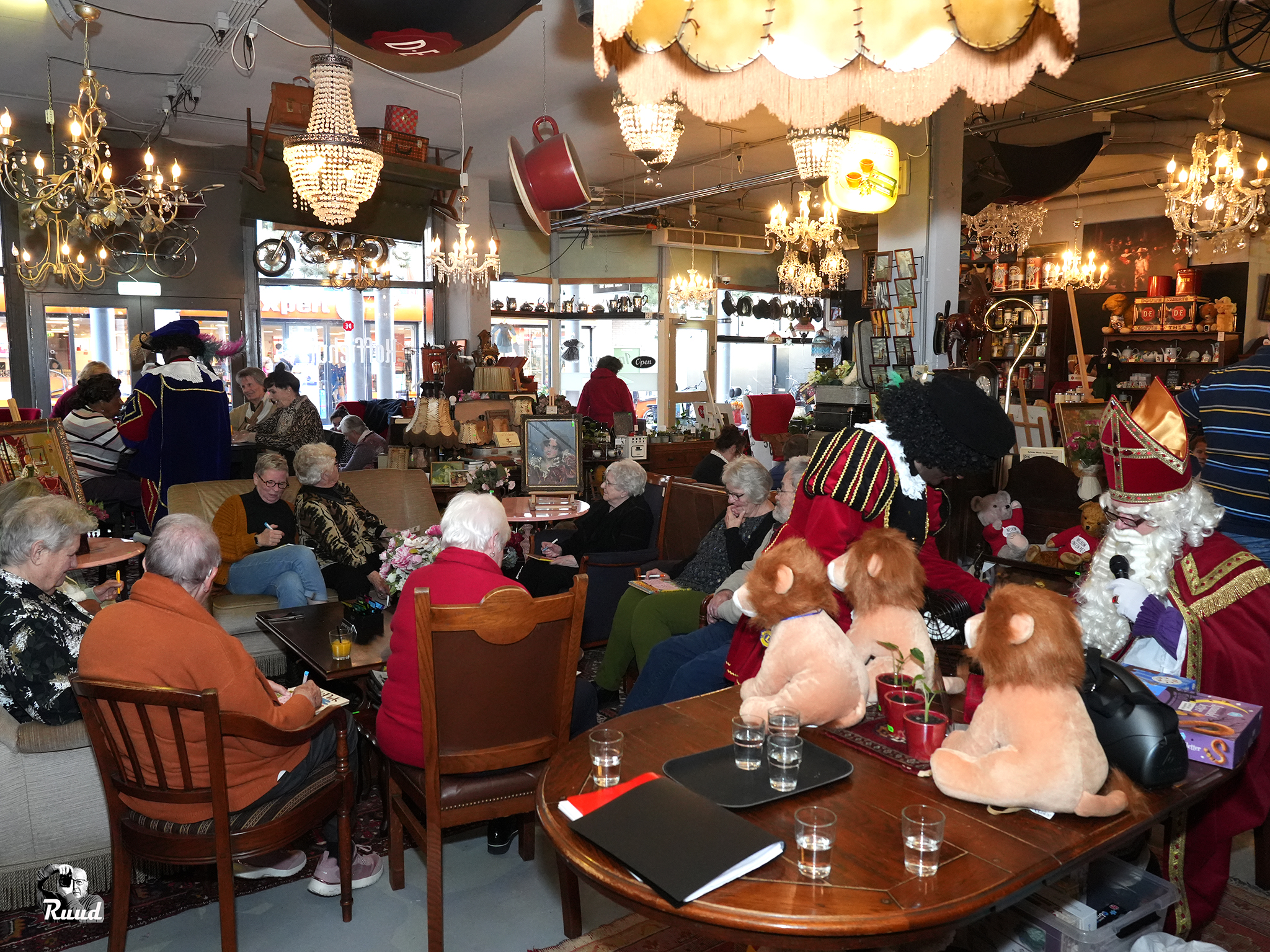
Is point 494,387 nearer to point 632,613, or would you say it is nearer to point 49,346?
point 632,613

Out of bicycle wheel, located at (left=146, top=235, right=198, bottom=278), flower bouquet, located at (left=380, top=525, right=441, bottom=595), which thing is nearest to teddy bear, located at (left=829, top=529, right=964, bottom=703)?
flower bouquet, located at (left=380, top=525, right=441, bottom=595)

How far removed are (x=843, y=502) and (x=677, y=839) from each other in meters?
1.24

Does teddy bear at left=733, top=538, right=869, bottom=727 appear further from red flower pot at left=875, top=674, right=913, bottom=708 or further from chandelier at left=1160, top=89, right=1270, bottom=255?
chandelier at left=1160, top=89, right=1270, bottom=255

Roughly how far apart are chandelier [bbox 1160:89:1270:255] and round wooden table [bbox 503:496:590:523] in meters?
5.29

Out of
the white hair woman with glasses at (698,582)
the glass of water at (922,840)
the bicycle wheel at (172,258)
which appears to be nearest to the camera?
the glass of water at (922,840)

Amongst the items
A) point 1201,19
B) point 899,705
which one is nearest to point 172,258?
point 1201,19

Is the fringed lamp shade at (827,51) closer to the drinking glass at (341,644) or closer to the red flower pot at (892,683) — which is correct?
the red flower pot at (892,683)

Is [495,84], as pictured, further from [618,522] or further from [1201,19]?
[1201,19]

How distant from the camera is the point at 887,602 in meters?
2.21

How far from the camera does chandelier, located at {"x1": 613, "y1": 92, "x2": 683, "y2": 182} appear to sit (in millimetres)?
4973

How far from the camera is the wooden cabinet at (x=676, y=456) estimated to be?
959cm

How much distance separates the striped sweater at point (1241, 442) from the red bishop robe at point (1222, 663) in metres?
0.50

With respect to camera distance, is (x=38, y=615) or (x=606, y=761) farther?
(x=38, y=615)

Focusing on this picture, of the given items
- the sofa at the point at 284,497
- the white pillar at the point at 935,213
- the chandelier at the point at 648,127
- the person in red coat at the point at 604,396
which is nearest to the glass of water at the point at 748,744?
the sofa at the point at 284,497
